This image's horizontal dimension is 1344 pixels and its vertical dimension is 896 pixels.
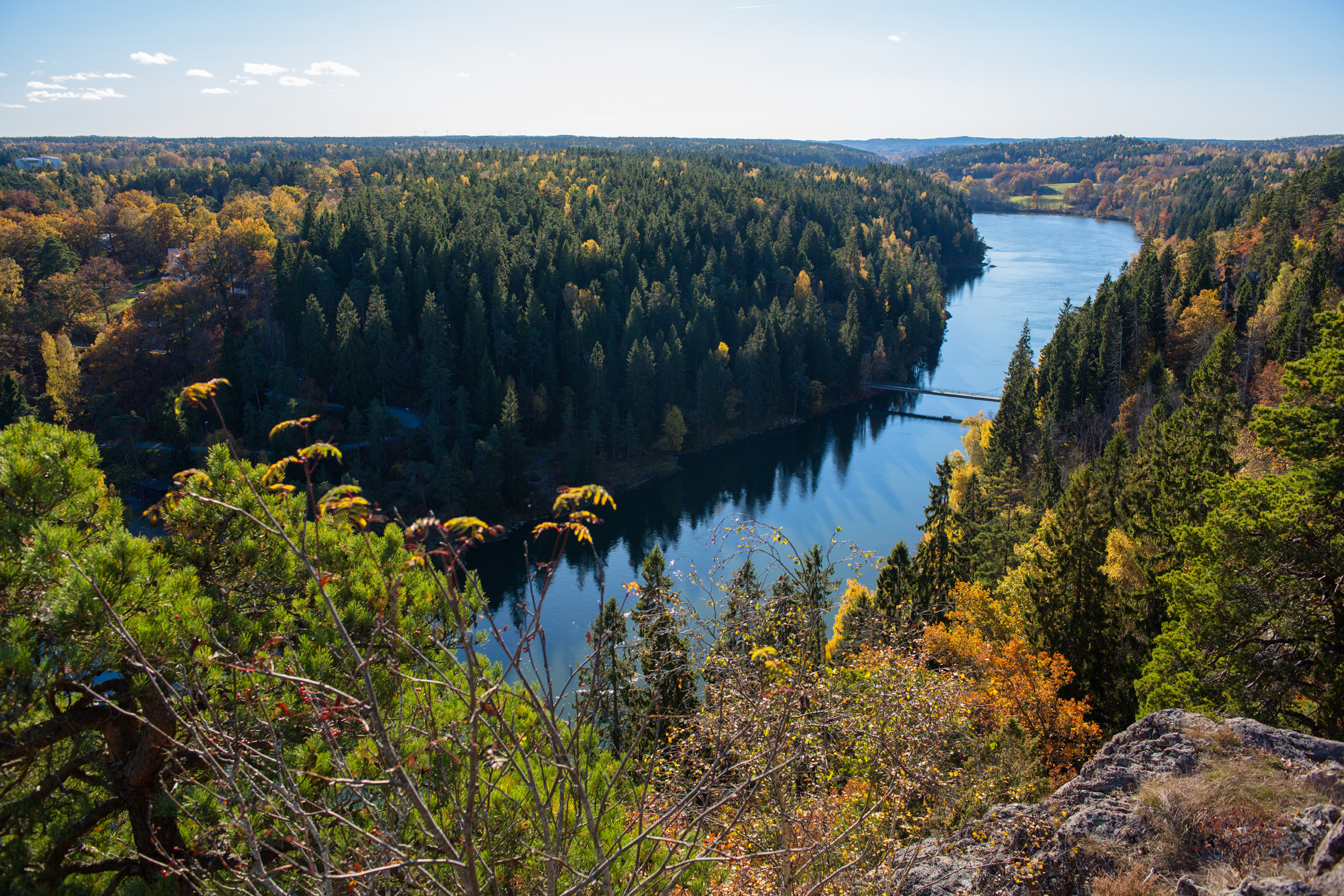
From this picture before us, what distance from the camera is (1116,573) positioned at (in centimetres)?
2228

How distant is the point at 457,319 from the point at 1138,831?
2299 inches

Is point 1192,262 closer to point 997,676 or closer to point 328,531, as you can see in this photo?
point 997,676

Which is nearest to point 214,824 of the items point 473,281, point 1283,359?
point 1283,359

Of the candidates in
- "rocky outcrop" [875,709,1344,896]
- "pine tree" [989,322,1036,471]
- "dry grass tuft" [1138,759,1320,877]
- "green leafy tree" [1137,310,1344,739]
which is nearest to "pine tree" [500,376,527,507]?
"pine tree" [989,322,1036,471]

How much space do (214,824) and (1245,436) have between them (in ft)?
108

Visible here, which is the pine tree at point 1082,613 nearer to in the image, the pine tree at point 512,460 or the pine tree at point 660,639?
the pine tree at point 660,639

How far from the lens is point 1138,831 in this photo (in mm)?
6238

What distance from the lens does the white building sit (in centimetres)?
12719

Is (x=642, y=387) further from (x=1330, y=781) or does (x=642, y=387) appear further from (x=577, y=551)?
(x=1330, y=781)

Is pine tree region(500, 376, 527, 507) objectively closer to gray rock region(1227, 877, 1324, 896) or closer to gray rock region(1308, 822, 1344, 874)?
gray rock region(1227, 877, 1324, 896)

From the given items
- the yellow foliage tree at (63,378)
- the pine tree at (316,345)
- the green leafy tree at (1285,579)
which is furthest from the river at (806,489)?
the yellow foliage tree at (63,378)

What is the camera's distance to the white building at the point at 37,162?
127188 millimetres

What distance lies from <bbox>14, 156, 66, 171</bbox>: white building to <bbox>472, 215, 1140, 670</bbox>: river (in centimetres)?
13354

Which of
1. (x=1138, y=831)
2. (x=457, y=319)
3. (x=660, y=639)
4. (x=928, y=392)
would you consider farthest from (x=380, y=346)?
(x=1138, y=831)
